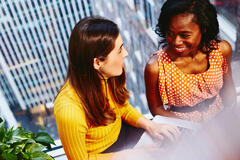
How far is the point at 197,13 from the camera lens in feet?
3.68

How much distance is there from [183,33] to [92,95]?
66 cm

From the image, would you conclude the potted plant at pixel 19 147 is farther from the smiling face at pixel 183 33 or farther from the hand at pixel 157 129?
the smiling face at pixel 183 33

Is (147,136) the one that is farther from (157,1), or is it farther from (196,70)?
(157,1)

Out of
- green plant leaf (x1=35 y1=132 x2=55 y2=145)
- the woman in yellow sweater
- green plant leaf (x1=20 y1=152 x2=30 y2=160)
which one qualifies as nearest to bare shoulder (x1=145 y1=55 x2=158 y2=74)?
the woman in yellow sweater

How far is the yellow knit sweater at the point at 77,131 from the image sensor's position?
1.02 m

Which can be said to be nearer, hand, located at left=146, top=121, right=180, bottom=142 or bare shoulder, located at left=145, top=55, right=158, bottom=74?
hand, located at left=146, top=121, right=180, bottom=142

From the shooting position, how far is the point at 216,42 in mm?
1353

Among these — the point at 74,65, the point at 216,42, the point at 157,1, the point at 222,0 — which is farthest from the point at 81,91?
the point at 222,0

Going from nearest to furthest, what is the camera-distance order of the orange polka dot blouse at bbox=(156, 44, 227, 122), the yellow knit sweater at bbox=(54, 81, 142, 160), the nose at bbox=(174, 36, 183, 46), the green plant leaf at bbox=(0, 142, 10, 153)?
the green plant leaf at bbox=(0, 142, 10, 153)
the yellow knit sweater at bbox=(54, 81, 142, 160)
the nose at bbox=(174, 36, 183, 46)
the orange polka dot blouse at bbox=(156, 44, 227, 122)

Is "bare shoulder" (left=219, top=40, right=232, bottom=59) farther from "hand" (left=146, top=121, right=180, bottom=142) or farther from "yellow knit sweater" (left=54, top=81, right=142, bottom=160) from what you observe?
"yellow knit sweater" (left=54, top=81, right=142, bottom=160)

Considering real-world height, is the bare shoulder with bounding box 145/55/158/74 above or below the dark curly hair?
below

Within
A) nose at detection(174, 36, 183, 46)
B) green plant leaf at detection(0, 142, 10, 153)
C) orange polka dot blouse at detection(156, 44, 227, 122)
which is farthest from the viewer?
orange polka dot blouse at detection(156, 44, 227, 122)

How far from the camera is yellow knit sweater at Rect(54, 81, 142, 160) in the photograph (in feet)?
3.36

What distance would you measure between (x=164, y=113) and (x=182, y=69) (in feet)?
1.19
